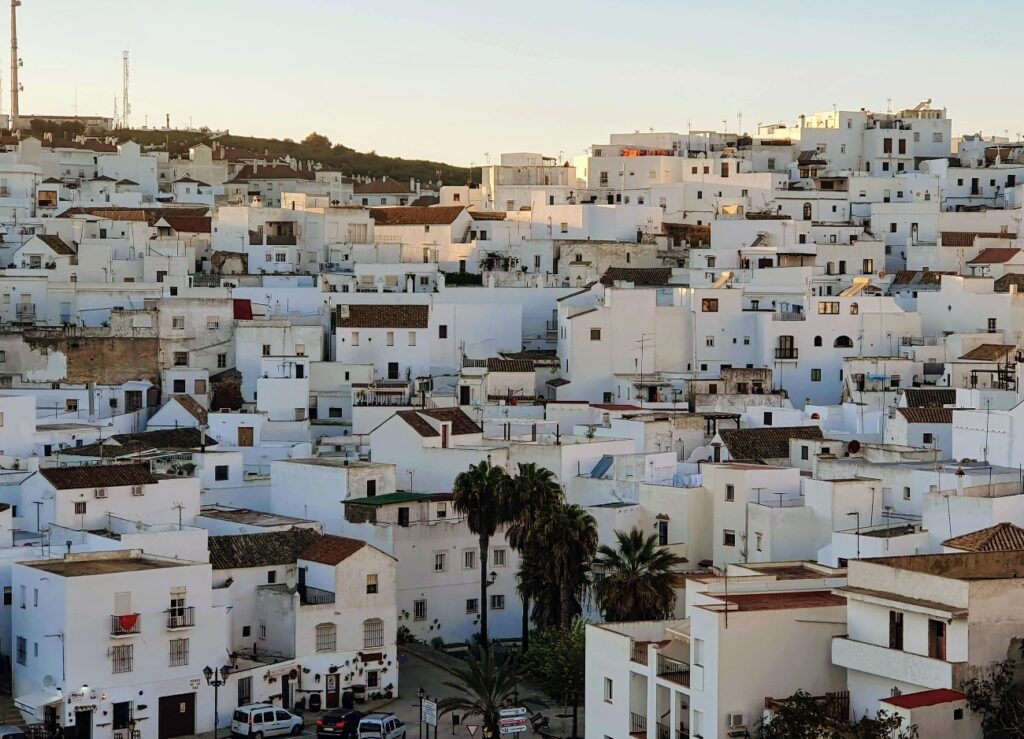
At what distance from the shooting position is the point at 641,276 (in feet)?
201

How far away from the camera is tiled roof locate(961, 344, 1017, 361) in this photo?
176 ft

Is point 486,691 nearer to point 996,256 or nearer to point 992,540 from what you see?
point 992,540

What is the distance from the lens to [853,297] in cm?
5700

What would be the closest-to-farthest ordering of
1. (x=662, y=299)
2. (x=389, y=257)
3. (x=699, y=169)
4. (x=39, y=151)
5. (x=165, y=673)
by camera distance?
(x=165, y=673) < (x=662, y=299) < (x=389, y=257) < (x=699, y=169) < (x=39, y=151)

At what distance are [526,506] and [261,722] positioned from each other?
7.33 meters

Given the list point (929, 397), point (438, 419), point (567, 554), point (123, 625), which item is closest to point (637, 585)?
point (567, 554)

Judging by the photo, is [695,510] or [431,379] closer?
[695,510]

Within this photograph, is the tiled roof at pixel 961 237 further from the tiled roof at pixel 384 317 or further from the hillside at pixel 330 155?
the hillside at pixel 330 155

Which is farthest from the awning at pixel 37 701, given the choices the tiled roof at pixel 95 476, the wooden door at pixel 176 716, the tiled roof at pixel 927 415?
the tiled roof at pixel 927 415

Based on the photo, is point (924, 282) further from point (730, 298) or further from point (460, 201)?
point (460, 201)

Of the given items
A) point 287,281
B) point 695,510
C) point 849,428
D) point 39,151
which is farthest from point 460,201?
point 695,510

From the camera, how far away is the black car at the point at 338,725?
3341 cm

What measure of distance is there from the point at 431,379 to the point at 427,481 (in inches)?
423

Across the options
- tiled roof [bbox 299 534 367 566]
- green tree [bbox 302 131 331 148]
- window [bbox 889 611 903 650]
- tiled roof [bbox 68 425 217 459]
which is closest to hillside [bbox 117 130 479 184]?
green tree [bbox 302 131 331 148]
